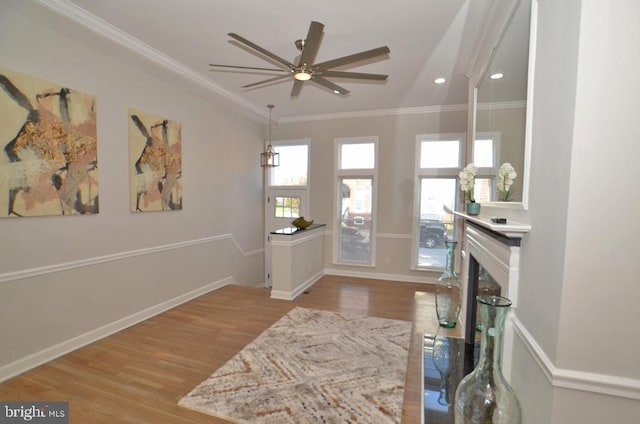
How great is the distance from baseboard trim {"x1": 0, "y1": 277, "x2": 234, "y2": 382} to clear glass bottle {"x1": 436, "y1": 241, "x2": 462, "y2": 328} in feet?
11.3

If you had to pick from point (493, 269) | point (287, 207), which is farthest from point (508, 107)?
point (287, 207)

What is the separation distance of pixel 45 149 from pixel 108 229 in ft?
3.16

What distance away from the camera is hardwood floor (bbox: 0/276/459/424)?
212 cm

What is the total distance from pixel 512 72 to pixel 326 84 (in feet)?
5.45

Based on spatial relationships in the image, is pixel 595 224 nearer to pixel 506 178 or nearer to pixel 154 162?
pixel 506 178

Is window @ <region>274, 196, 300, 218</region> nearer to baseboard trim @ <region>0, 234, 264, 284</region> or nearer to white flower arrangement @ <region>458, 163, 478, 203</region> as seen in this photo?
baseboard trim @ <region>0, 234, 264, 284</region>

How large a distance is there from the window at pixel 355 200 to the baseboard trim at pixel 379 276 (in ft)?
0.67

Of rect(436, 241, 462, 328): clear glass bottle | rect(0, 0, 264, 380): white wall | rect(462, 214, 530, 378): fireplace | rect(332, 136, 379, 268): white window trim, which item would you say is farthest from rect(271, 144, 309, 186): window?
rect(462, 214, 530, 378): fireplace

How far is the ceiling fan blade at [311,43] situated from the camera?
197cm

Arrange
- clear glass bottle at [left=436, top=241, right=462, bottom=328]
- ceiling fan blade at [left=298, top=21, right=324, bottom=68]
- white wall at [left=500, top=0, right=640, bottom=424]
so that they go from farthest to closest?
1. clear glass bottle at [left=436, top=241, right=462, bottom=328]
2. ceiling fan blade at [left=298, top=21, right=324, bottom=68]
3. white wall at [left=500, top=0, right=640, bottom=424]

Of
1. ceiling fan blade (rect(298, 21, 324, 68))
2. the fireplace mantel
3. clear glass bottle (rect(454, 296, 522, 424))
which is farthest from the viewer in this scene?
ceiling fan blade (rect(298, 21, 324, 68))

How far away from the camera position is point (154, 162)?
3.69 meters

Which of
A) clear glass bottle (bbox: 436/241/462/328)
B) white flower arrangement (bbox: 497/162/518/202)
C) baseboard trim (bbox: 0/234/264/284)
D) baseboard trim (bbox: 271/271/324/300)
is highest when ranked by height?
white flower arrangement (bbox: 497/162/518/202)

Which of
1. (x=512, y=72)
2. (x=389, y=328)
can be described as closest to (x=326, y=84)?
(x=512, y=72)
